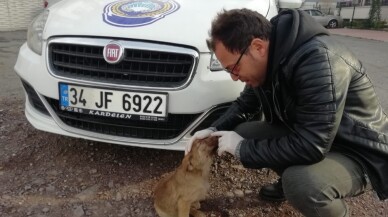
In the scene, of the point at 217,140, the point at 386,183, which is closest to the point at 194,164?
the point at 217,140

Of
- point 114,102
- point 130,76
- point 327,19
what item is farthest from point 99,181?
point 327,19

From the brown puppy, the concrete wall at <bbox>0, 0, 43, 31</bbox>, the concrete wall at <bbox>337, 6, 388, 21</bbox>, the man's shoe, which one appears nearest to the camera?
the brown puppy

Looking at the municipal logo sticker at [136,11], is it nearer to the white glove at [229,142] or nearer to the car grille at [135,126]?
the car grille at [135,126]

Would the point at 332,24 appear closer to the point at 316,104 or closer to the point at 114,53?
the point at 114,53

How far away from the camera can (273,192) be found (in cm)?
253

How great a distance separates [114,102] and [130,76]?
20cm

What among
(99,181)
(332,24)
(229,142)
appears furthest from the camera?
(332,24)

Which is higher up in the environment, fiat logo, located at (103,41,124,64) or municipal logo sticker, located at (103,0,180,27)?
municipal logo sticker, located at (103,0,180,27)

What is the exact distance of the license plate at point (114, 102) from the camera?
7.99ft

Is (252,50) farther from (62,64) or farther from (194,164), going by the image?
(62,64)

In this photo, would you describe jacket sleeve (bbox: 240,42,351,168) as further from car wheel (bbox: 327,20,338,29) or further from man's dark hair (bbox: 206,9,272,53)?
car wheel (bbox: 327,20,338,29)

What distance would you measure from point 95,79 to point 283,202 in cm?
149

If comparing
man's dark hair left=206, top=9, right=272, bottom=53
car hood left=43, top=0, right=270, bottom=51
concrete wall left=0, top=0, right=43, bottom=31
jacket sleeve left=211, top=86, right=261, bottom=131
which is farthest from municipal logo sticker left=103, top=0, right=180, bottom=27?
concrete wall left=0, top=0, right=43, bottom=31

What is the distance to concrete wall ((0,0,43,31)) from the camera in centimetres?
1205
